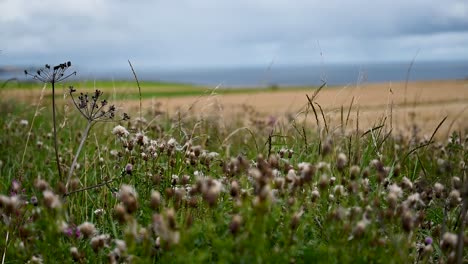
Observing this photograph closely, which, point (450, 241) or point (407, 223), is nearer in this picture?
point (407, 223)

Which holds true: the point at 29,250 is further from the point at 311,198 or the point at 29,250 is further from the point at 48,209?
the point at 311,198

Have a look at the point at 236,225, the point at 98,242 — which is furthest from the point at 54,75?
the point at 236,225

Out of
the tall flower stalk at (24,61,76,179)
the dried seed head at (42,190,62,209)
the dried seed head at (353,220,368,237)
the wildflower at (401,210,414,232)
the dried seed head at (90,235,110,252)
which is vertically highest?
the tall flower stalk at (24,61,76,179)

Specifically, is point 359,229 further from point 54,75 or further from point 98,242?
point 54,75

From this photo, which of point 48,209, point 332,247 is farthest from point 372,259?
point 48,209

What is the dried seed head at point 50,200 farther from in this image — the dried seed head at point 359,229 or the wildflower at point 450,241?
the wildflower at point 450,241

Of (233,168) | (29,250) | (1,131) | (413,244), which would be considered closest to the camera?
(29,250)

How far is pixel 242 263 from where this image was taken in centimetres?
244

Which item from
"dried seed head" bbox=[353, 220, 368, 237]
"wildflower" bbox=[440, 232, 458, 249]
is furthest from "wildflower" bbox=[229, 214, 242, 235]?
"wildflower" bbox=[440, 232, 458, 249]

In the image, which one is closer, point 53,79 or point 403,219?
point 403,219

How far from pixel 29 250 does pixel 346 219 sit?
58.1 inches

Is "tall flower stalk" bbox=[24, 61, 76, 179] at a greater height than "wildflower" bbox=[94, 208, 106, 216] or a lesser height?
greater

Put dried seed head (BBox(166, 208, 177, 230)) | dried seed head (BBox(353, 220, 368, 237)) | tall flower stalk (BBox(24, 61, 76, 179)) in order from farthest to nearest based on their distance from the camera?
1. tall flower stalk (BBox(24, 61, 76, 179))
2. dried seed head (BBox(353, 220, 368, 237))
3. dried seed head (BBox(166, 208, 177, 230))

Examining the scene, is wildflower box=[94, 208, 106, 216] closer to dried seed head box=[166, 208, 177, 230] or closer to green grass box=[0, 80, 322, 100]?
green grass box=[0, 80, 322, 100]
